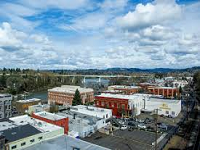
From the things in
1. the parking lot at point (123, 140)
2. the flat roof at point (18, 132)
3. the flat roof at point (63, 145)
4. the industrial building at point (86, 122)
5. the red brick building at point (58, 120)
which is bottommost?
the parking lot at point (123, 140)

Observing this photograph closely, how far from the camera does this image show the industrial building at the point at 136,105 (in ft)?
110

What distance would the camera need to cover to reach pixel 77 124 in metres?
23.6

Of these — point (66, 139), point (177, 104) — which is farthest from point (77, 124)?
point (177, 104)

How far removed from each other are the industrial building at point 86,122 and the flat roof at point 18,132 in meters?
6.22

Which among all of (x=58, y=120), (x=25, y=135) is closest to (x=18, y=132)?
(x=25, y=135)

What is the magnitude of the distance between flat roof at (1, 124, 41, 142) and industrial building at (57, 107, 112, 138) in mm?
6217

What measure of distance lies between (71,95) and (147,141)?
26.7 metres

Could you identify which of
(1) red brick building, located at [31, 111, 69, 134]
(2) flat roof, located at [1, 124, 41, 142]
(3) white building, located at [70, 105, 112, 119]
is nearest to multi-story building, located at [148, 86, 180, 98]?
(3) white building, located at [70, 105, 112, 119]

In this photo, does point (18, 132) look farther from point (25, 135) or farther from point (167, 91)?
point (167, 91)

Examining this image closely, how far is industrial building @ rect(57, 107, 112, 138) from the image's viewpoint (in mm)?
23250

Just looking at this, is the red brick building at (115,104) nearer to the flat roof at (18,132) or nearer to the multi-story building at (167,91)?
the flat roof at (18,132)

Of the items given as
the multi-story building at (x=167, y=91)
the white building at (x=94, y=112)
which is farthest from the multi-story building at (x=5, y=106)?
the multi-story building at (x=167, y=91)

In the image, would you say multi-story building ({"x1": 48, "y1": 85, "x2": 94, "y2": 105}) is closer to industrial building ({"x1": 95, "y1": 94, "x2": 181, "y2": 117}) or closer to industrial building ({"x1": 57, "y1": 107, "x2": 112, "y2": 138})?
industrial building ({"x1": 95, "y1": 94, "x2": 181, "y2": 117})

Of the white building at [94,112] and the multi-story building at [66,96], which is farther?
the multi-story building at [66,96]
